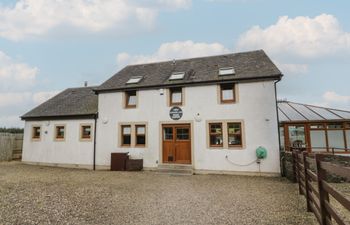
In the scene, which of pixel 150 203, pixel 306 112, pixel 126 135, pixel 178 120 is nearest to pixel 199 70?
pixel 178 120

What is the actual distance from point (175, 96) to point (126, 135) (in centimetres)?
410

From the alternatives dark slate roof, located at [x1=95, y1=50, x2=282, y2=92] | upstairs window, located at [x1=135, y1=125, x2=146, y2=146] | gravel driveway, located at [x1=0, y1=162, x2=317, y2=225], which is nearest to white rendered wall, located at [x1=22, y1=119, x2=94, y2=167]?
upstairs window, located at [x1=135, y1=125, x2=146, y2=146]

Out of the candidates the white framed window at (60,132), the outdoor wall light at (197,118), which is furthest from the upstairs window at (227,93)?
the white framed window at (60,132)

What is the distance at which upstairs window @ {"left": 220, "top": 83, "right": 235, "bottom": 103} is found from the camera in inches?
449

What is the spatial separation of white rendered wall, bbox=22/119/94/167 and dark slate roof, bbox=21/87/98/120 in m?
0.51

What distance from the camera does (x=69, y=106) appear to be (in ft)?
49.5

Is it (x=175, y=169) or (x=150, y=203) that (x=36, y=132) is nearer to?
(x=175, y=169)

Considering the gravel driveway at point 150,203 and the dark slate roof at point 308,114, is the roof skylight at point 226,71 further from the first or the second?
the gravel driveway at point 150,203

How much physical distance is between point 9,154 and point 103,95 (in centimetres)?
1033

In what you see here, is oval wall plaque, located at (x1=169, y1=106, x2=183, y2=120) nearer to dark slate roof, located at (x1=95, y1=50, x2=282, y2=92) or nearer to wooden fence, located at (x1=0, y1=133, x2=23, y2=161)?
dark slate roof, located at (x1=95, y1=50, x2=282, y2=92)

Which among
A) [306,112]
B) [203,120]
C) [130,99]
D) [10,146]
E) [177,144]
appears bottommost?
[10,146]

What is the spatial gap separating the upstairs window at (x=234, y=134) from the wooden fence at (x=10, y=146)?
57.5 feet

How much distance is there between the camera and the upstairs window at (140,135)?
12453mm

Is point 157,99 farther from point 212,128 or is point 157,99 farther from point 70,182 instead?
point 70,182
